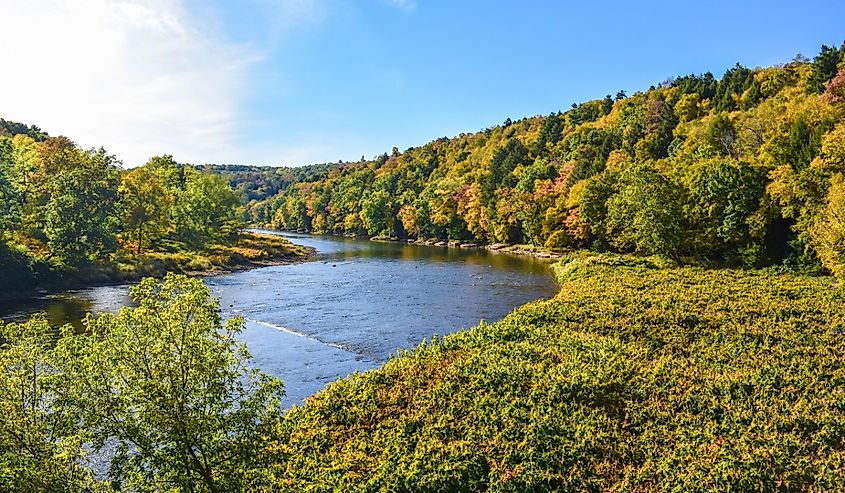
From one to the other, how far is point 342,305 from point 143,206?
3917 cm

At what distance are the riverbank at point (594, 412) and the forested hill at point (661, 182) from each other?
939 inches

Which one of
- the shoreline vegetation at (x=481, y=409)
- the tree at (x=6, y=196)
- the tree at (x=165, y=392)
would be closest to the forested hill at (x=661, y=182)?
the shoreline vegetation at (x=481, y=409)

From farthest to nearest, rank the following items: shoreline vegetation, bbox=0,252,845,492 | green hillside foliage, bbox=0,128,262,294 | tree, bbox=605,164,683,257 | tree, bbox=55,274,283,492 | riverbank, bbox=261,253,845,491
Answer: tree, bbox=605,164,683,257
green hillside foliage, bbox=0,128,262,294
riverbank, bbox=261,253,845,491
shoreline vegetation, bbox=0,252,845,492
tree, bbox=55,274,283,492

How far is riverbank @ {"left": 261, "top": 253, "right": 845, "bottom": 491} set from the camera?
53.1ft

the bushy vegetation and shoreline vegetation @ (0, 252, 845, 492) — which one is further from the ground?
the bushy vegetation

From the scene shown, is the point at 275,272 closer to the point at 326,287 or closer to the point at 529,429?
the point at 326,287

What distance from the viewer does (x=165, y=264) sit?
70125 mm

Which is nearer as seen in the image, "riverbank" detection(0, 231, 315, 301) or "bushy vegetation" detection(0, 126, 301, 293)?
"riverbank" detection(0, 231, 315, 301)

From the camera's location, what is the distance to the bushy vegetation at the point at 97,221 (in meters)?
58.5

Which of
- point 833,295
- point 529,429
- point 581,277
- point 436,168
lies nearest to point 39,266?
point 581,277

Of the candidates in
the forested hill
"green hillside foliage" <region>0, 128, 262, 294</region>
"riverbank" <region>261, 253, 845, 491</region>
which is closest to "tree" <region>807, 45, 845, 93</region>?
the forested hill

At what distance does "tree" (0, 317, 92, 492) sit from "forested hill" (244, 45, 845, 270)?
47.9 meters

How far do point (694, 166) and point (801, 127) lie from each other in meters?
10.9

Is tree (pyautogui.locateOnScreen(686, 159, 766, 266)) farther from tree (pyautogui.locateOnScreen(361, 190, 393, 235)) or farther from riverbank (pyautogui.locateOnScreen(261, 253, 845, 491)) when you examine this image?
tree (pyautogui.locateOnScreen(361, 190, 393, 235))
